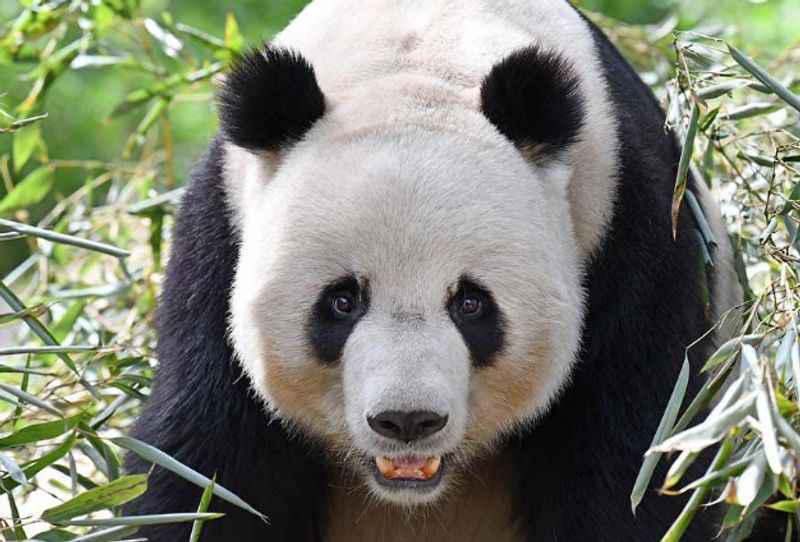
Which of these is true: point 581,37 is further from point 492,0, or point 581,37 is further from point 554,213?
point 554,213

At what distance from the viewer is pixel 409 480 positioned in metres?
2.96

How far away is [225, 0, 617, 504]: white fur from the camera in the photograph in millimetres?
2781

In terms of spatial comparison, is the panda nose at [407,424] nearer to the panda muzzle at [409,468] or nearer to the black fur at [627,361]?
the panda muzzle at [409,468]

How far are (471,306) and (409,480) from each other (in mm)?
390

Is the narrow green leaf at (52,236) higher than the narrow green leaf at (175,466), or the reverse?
the narrow green leaf at (52,236)

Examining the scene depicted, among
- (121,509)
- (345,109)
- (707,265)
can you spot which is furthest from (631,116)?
(121,509)

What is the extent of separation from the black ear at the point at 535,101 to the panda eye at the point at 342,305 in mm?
469

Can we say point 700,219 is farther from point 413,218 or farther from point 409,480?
point 409,480

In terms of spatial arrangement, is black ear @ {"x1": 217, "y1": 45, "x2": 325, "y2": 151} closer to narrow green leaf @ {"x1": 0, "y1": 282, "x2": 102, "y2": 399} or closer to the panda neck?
narrow green leaf @ {"x1": 0, "y1": 282, "x2": 102, "y2": 399}

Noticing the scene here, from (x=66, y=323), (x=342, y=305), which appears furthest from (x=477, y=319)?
(x=66, y=323)

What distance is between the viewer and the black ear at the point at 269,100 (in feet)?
9.39

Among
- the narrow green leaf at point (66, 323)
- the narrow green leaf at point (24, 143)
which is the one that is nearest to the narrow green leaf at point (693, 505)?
the narrow green leaf at point (66, 323)

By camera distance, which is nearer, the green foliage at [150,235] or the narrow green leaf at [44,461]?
the green foliage at [150,235]

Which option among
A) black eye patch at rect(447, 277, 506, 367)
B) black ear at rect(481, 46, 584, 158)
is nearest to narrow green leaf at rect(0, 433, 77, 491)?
black eye patch at rect(447, 277, 506, 367)
